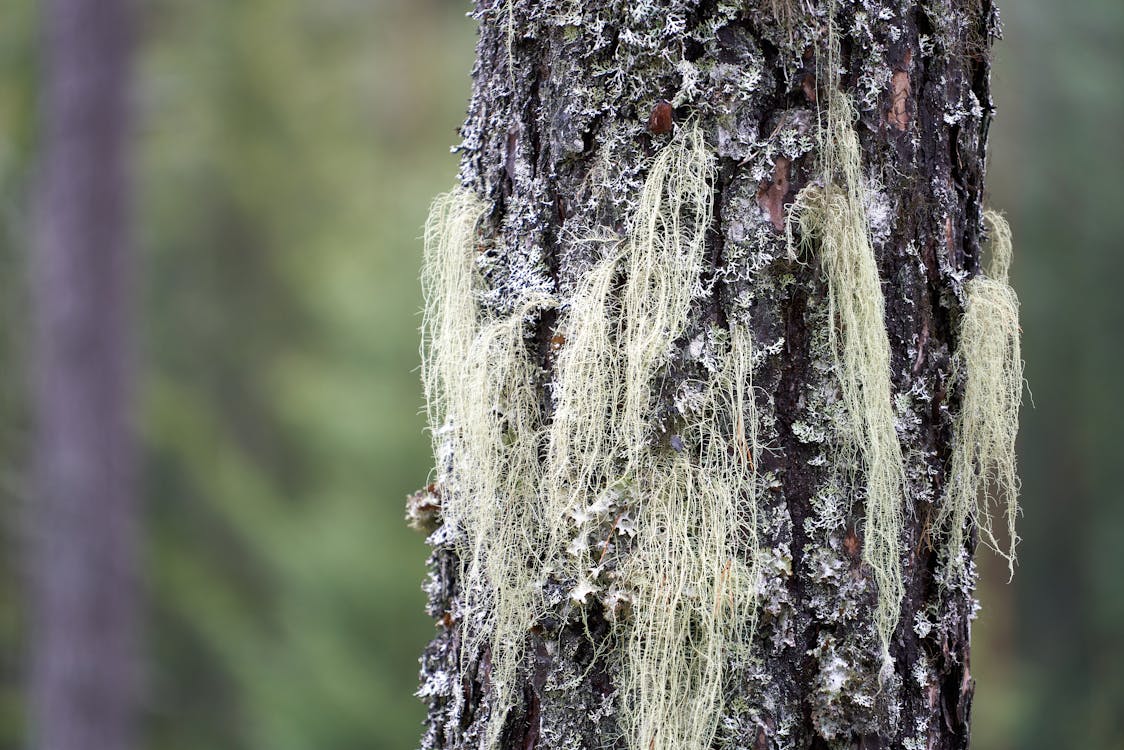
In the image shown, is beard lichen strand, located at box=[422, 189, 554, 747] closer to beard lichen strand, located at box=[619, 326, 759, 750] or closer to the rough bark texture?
the rough bark texture

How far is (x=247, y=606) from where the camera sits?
25.0 ft

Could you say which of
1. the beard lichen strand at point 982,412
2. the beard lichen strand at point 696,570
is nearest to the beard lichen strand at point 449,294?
the beard lichen strand at point 696,570

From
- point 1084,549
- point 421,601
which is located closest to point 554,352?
point 421,601

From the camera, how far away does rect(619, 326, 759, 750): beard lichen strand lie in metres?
0.95

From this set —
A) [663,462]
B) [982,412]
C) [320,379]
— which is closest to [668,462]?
[663,462]

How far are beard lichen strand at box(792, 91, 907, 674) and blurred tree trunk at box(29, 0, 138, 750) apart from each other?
441 centimetres

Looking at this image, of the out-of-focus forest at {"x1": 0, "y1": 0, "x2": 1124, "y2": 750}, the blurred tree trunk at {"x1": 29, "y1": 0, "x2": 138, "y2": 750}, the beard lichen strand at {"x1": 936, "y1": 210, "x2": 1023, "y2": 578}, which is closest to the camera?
the beard lichen strand at {"x1": 936, "y1": 210, "x2": 1023, "y2": 578}

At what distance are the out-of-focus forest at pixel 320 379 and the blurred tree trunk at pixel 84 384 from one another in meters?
0.42

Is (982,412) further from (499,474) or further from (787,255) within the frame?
(499,474)

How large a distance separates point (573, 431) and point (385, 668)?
4875mm

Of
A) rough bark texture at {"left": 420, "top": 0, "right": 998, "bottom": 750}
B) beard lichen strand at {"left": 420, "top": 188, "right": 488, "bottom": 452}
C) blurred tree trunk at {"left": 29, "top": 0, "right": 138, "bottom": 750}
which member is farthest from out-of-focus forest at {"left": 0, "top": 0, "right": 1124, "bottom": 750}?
rough bark texture at {"left": 420, "top": 0, "right": 998, "bottom": 750}

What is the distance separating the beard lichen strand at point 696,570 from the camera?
3.11 feet

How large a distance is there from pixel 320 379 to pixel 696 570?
17.8 feet

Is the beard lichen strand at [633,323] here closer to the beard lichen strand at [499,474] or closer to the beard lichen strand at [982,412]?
the beard lichen strand at [499,474]
